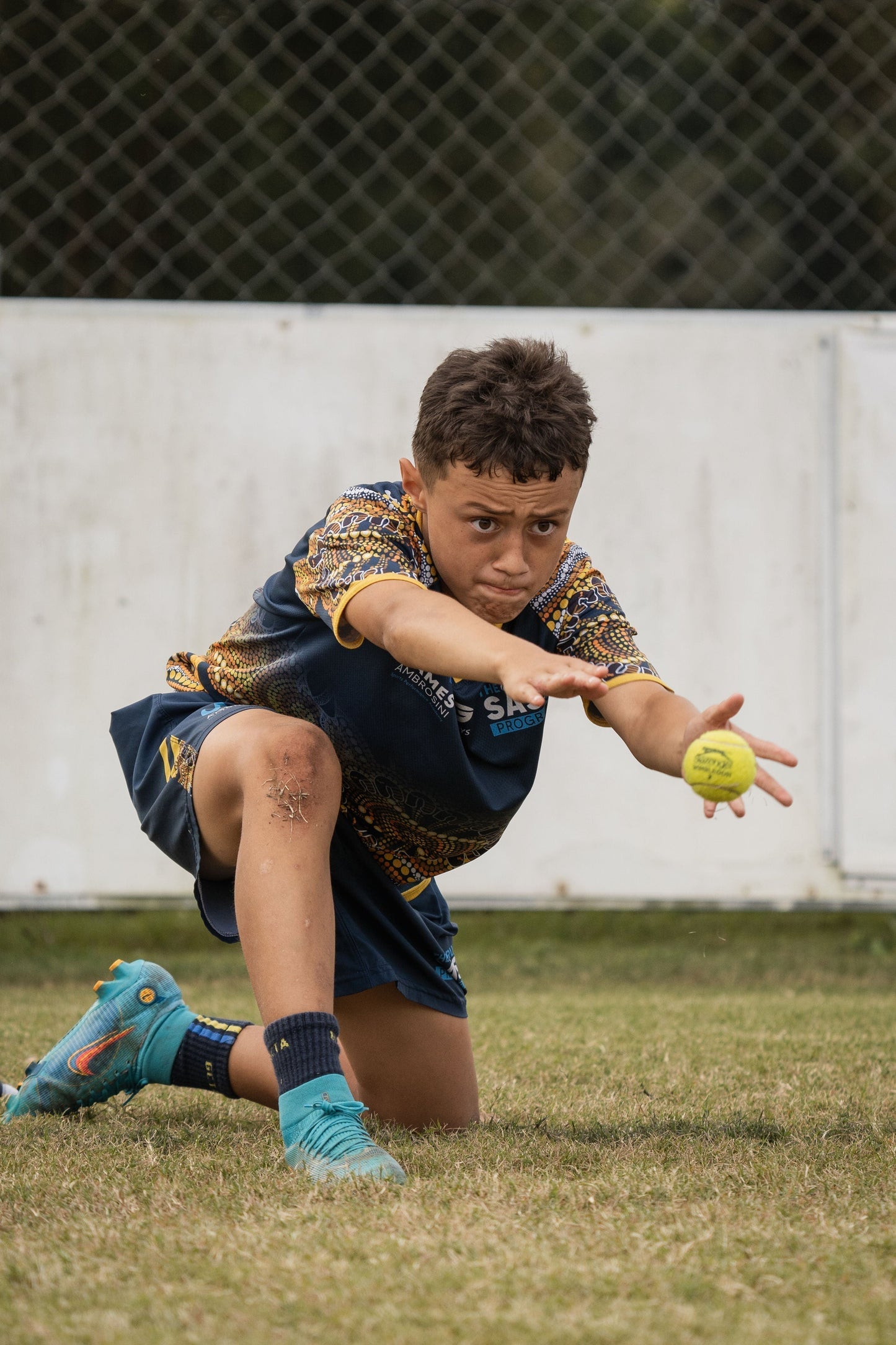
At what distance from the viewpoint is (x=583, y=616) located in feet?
5.91

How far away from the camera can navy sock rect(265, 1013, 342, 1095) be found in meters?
1.49

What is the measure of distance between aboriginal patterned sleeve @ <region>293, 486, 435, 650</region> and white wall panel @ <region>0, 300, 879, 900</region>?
2.20 m

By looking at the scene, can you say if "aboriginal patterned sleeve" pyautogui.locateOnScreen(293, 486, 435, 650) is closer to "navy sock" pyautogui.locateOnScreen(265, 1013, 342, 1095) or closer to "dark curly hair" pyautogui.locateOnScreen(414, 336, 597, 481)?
"dark curly hair" pyautogui.locateOnScreen(414, 336, 597, 481)

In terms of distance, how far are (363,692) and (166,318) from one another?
253cm

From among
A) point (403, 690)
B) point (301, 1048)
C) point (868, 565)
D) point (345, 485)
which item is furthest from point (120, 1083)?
point (868, 565)

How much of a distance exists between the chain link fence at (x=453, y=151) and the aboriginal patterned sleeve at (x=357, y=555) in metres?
2.95

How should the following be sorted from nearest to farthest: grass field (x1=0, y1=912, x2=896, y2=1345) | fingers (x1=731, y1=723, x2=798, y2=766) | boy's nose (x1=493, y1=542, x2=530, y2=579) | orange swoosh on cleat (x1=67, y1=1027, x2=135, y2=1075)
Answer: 1. grass field (x1=0, y1=912, x2=896, y2=1345)
2. fingers (x1=731, y1=723, x2=798, y2=766)
3. boy's nose (x1=493, y1=542, x2=530, y2=579)
4. orange swoosh on cleat (x1=67, y1=1027, x2=135, y2=1075)

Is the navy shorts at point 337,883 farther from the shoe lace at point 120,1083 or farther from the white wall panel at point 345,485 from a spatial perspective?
the white wall panel at point 345,485

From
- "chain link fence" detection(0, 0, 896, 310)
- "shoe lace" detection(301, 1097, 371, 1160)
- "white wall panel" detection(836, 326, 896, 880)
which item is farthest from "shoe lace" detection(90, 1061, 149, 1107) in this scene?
"chain link fence" detection(0, 0, 896, 310)

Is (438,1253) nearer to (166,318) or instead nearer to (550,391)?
(550,391)

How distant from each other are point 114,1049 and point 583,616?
2.86 ft

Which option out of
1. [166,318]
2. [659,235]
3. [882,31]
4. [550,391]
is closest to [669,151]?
[659,235]

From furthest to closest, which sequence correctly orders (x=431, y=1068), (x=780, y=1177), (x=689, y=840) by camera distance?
(x=689, y=840) < (x=431, y=1068) < (x=780, y=1177)

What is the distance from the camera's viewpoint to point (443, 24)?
16.0ft
